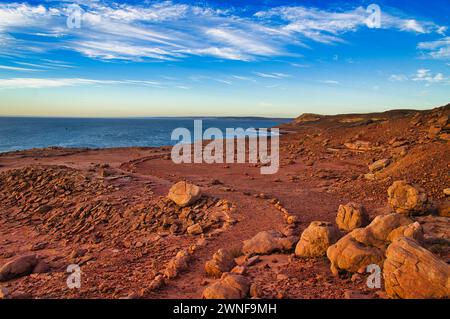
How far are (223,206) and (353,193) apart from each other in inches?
237

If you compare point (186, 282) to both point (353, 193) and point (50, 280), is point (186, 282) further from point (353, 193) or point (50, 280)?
point (353, 193)

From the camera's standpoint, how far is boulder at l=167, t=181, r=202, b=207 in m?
11.9

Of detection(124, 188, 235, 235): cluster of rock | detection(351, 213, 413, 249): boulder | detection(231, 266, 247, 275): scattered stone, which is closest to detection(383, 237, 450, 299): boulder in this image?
detection(351, 213, 413, 249): boulder

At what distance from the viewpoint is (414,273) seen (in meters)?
4.93

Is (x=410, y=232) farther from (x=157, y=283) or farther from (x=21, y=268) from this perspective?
(x=21, y=268)

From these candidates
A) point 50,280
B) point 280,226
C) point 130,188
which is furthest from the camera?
point 130,188

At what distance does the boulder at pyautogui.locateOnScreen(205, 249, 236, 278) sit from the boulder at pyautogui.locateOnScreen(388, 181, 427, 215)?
5.86 metres

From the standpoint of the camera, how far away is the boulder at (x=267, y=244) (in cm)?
762

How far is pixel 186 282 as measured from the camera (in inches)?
259

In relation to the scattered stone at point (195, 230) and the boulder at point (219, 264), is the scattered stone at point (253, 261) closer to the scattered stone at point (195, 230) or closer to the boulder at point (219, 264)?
the boulder at point (219, 264)

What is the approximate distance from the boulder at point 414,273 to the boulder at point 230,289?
95.3 inches

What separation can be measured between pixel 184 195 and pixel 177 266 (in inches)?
202

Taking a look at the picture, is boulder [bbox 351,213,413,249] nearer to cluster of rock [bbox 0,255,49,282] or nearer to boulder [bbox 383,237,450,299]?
boulder [bbox 383,237,450,299]
